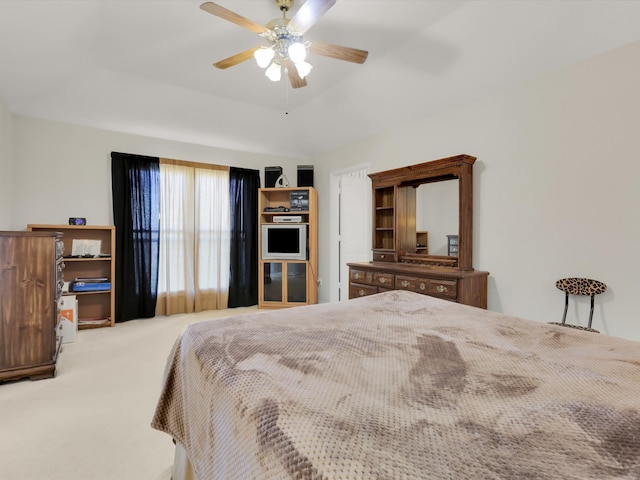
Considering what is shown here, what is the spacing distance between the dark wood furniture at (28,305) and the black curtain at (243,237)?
2413 millimetres

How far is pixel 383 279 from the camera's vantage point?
3.28 meters

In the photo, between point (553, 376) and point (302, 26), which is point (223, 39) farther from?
point (553, 376)

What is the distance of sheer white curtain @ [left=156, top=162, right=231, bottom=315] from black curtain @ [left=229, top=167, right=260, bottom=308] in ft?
0.31

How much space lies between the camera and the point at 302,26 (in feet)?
6.29

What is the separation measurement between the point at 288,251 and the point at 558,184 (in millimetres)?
3411

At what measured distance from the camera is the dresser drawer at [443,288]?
8.70 ft

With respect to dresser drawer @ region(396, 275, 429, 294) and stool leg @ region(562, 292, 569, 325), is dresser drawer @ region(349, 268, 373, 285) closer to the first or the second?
dresser drawer @ region(396, 275, 429, 294)

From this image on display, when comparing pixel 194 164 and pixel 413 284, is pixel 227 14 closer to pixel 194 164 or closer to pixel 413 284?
pixel 413 284

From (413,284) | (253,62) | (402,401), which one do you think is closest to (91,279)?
(253,62)

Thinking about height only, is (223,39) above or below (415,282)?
above

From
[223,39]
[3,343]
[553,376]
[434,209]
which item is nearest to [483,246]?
[434,209]

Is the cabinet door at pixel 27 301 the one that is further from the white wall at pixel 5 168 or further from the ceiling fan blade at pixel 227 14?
the ceiling fan blade at pixel 227 14

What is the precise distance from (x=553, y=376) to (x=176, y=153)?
4777mm

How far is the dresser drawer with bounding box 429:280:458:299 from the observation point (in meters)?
2.65
